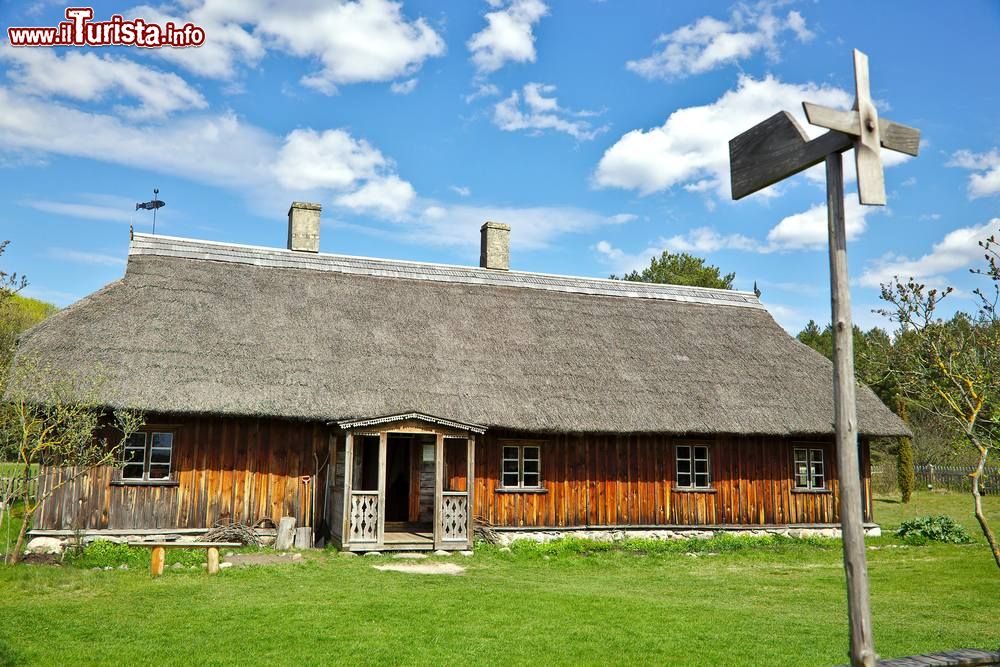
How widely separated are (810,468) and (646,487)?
4.62 meters

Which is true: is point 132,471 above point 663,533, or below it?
above

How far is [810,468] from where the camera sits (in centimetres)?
1992

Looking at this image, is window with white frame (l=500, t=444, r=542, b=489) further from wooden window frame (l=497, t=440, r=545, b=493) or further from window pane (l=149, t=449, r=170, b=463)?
window pane (l=149, t=449, r=170, b=463)

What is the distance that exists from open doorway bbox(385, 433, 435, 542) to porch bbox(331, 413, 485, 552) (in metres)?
0.02

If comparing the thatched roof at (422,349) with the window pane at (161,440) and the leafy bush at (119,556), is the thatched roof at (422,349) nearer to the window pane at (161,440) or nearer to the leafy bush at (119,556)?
the window pane at (161,440)

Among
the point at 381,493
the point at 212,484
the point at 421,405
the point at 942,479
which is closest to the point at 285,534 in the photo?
the point at 212,484

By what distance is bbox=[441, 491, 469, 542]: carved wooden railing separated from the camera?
16000 millimetres

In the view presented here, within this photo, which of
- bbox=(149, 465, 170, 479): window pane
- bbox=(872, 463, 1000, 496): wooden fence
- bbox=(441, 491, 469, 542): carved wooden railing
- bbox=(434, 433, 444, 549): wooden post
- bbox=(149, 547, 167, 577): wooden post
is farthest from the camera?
bbox=(872, 463, 1000, 496): wooden fence

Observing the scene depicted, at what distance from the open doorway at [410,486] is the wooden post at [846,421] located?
1224 centimetres

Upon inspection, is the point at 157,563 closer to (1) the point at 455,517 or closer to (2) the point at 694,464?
(1) the point at 455,517

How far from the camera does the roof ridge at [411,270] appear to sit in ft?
63.7

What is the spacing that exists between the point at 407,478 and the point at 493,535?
112 inches

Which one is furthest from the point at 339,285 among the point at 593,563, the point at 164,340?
the point at 593,563

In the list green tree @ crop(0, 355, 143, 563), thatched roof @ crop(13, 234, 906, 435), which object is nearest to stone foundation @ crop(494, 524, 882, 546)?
thatched roof @ crop(13, 234, 906, 435)
